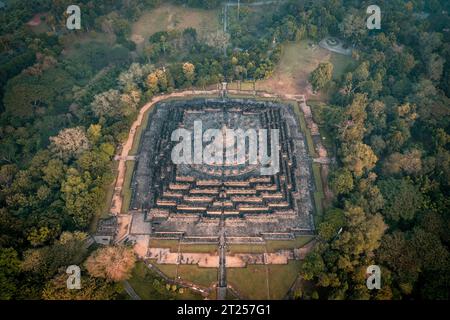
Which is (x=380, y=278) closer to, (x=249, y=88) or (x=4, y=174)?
(x=249, y=88)

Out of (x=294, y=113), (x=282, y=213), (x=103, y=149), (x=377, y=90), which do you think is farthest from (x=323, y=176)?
(x=103, y=149)

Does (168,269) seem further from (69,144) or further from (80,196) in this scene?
(69,144)

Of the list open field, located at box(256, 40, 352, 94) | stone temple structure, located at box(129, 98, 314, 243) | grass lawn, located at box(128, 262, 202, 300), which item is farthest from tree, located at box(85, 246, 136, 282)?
open field, located at box(256, 40, 352, 94)

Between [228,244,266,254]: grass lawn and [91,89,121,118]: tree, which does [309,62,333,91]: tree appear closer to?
[228,244,266,254]: grass lawn

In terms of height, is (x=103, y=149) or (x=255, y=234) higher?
(x=103, y=149)
